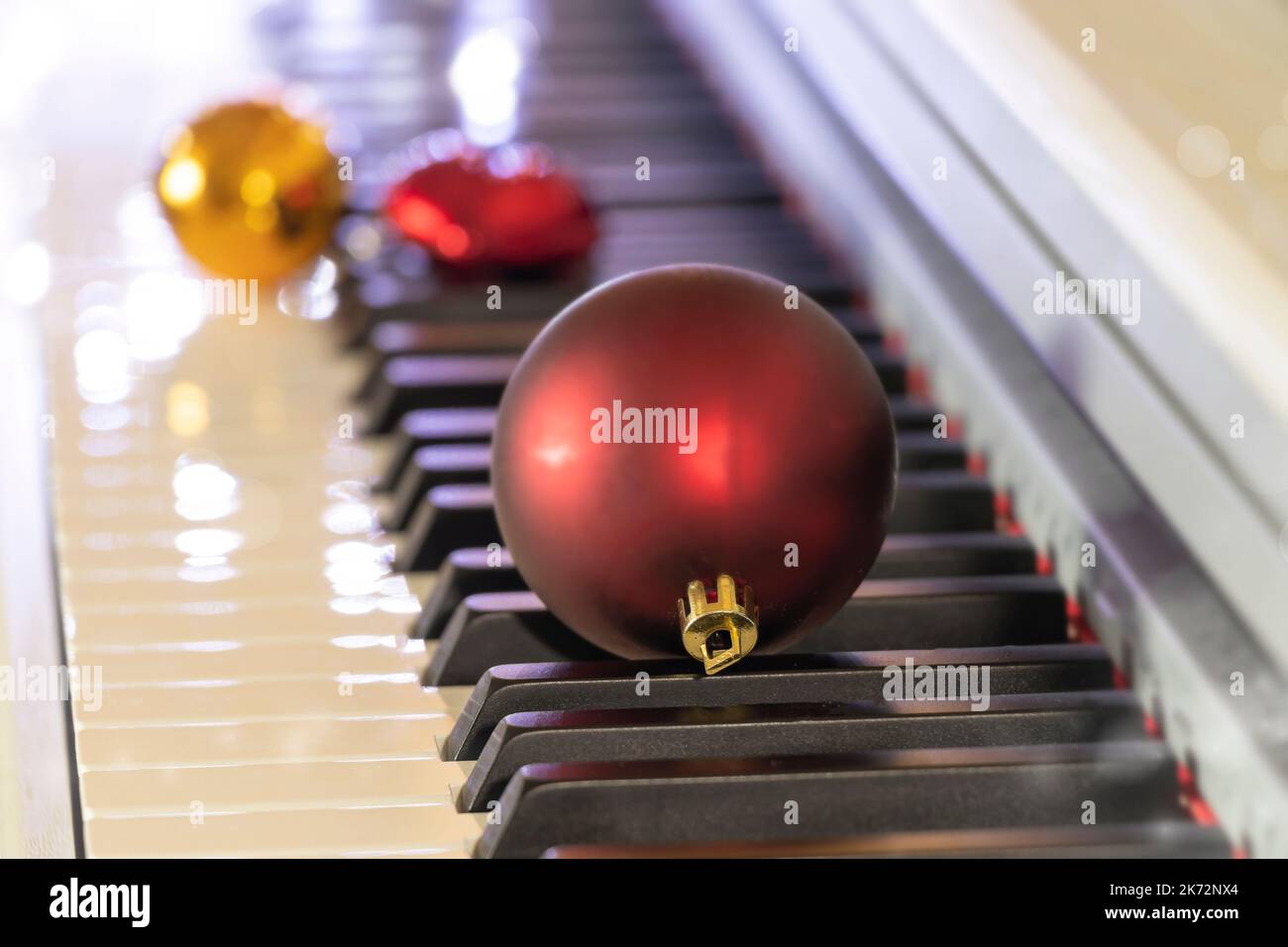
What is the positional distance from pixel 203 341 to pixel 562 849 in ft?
3.33

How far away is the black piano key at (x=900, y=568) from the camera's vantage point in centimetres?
133

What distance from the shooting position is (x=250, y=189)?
1.92m

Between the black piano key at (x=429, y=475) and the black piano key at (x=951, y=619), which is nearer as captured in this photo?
the black piano key at (x=951, y=619)

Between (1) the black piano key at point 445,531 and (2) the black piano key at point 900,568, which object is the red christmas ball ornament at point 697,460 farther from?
(1) the black piano key at point 445,531

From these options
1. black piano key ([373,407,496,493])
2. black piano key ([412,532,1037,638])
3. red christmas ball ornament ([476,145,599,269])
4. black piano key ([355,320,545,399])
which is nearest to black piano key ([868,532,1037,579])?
black piano key ([412,532,1037,638])

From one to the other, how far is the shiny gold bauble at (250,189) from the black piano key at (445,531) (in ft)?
1.94

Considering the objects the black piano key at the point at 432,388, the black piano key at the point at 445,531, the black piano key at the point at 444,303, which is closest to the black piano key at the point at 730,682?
the black piano key at the point at 445,531

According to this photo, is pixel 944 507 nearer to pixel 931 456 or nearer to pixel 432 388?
pixel 931 456

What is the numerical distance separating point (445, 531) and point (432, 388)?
0.28m

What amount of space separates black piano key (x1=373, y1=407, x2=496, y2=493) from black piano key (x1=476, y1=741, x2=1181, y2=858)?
1.90 feet

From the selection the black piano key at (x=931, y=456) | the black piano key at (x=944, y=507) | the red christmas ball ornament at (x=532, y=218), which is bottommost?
the black piano key at (x=944, y=507)

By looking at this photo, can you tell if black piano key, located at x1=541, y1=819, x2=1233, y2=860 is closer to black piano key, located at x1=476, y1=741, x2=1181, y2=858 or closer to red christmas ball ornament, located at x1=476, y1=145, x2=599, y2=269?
black piano key, located at x1=476, y1=741, x2=1181, y2=858
